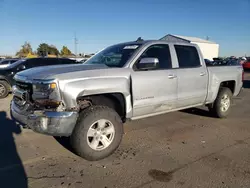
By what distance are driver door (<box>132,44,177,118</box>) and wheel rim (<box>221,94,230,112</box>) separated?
6.55ft

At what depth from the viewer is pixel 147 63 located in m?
3.85

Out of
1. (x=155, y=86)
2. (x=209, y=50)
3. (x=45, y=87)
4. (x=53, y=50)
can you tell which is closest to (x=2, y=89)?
(x=45, y=87)

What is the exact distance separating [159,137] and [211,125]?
164cm

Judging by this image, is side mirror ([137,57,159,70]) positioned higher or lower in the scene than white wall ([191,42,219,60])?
lower

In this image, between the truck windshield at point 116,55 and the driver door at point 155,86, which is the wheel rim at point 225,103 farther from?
the truck windshield at point 116,55

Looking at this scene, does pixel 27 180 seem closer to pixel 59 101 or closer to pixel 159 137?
pixel 59 101

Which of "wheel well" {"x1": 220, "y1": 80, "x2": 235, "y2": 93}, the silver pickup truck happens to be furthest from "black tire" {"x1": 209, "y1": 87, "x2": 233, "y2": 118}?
the silver pickup truck

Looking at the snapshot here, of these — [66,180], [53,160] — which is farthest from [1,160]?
[66,180]

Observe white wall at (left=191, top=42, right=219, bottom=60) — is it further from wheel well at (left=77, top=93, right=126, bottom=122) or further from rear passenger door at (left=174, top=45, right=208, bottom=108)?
wheel well at (left=77, top=93, right=126, bottom=122)

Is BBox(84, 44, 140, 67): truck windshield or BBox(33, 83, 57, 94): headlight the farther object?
BBox(84, 44, 140, 67): truck windshield

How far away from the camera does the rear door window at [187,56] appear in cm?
481

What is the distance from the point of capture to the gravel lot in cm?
289

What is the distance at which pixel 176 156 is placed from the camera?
144 inches

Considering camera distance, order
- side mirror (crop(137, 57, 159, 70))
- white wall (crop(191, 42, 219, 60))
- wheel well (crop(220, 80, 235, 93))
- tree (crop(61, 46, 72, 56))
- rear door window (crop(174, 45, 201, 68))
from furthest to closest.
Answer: tree (crop(61, 46, 72, 56)) → white wall (crop(191, 42, 219, 60)) → wheel well (crop(220, 80, 235, 93)) → rear door window (crop(174, 45, 201, 68)) → side mirror (crop(137, 57, 159, 70))
